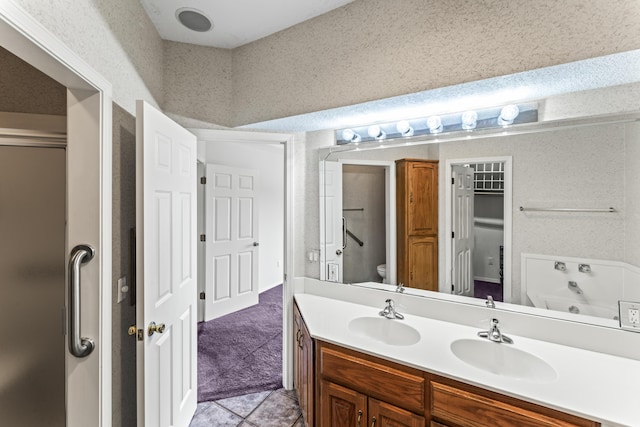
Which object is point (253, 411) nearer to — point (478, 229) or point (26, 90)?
point (478, 229)

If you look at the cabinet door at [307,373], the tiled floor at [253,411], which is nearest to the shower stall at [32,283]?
the tiled floor at [253,411]

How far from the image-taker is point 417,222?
1965 mm

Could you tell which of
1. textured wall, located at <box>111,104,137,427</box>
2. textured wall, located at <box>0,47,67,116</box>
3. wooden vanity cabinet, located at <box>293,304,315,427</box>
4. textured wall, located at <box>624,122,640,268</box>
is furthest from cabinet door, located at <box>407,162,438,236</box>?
textured wall, located at <box>0,47,67,116</box>

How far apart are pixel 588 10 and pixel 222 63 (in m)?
2.09

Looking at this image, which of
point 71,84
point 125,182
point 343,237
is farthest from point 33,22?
point 343,237

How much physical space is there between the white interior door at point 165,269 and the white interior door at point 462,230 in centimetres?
169

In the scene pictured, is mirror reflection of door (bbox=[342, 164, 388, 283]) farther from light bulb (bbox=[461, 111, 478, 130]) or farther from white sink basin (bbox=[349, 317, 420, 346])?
light bulb (bbox=[461, 111, 478, 130])

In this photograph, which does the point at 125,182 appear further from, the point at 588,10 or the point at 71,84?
the point at 588,10

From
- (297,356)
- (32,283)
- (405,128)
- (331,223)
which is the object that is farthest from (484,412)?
(32,283)

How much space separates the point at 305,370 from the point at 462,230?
4.31 feet

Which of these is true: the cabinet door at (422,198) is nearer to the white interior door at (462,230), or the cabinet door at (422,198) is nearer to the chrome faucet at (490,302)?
the white interior door at (462,230)

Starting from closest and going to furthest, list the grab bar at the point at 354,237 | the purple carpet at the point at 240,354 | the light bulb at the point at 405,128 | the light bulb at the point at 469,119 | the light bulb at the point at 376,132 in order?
1. the light bulb at the point at 469,119
2. the light bulb at the point at 405,128
3. the light bulb at the point at 376,132
4. the grab bar at the point at 354,237
5. the purple carpet at the point at 240,354

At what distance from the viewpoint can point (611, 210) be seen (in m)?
1.40

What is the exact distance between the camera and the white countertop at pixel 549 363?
3.41 feet
